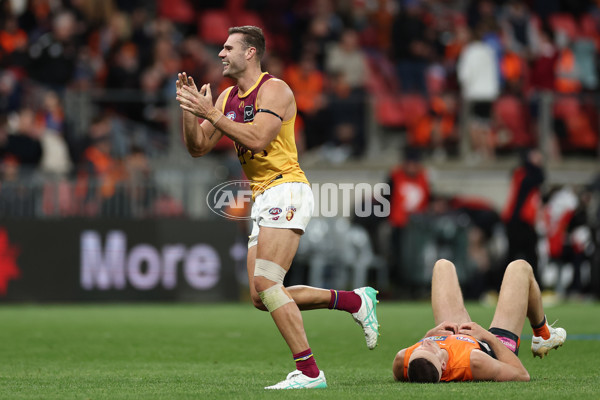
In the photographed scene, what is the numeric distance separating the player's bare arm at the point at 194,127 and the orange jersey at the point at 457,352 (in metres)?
2.17

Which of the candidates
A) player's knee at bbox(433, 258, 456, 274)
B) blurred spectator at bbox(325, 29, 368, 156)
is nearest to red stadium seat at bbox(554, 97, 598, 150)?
blurred spectator at bbox(325, 29, 368, 156)

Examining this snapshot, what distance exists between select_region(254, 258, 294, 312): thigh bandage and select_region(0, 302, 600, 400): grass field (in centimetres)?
58

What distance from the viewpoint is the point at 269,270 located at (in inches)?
306

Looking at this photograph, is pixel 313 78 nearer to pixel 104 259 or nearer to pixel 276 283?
pixel 104 259

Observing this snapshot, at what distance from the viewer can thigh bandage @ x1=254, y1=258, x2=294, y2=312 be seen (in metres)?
7.72

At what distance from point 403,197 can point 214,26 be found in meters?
5.63

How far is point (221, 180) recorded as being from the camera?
1845 cm

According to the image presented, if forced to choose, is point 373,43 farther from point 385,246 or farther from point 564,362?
point 564,362

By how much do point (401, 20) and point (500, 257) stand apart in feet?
18.6

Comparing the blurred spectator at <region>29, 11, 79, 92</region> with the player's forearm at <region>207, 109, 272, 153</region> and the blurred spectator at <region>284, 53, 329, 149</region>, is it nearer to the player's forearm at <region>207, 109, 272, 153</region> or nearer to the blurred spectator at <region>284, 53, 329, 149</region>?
the blurred spectator at <region>284, 53, 329, 149</region>

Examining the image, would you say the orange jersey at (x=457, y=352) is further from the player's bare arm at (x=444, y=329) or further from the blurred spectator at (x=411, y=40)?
the blurred spectator at (x=411, y=40)

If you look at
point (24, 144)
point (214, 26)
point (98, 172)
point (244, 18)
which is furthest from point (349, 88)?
point (24, 144)

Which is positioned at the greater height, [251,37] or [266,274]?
[251,37]

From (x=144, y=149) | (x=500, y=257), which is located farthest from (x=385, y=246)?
(x=144, y=149)
